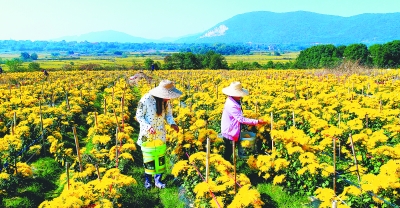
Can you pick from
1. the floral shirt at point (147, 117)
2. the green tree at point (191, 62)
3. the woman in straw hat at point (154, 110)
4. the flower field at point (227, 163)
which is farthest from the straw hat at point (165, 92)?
the green tree at point (191, 62)

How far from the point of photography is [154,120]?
6.59m

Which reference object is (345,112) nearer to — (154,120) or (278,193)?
(278,193)

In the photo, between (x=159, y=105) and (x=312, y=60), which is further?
(x=312, y=60)

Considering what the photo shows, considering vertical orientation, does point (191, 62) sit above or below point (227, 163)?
above

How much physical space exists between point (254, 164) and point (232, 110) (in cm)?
127

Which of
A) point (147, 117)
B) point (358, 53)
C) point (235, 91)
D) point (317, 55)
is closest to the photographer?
point (147, 117)

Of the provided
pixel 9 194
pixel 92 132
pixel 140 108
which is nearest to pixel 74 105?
pixel 92 132

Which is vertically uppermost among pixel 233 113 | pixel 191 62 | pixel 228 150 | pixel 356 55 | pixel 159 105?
pixel 159 105

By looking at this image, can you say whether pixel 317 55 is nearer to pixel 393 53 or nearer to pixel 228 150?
pixel 393 53

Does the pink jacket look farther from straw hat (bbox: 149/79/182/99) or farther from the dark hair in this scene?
the dark hair

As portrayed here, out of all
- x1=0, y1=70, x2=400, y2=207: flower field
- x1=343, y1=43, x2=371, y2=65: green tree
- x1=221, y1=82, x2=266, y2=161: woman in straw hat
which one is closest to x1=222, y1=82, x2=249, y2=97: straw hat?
x1=221, y1=82, x2=266, y2=161: woman in straw hat

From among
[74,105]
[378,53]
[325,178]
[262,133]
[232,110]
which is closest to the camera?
[325,178]

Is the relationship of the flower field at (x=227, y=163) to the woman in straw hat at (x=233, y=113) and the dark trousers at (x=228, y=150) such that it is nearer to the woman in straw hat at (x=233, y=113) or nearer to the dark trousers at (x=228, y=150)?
the dark trousers at (x=228, y=150)

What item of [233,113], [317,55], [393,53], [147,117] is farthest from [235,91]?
[317,55]
